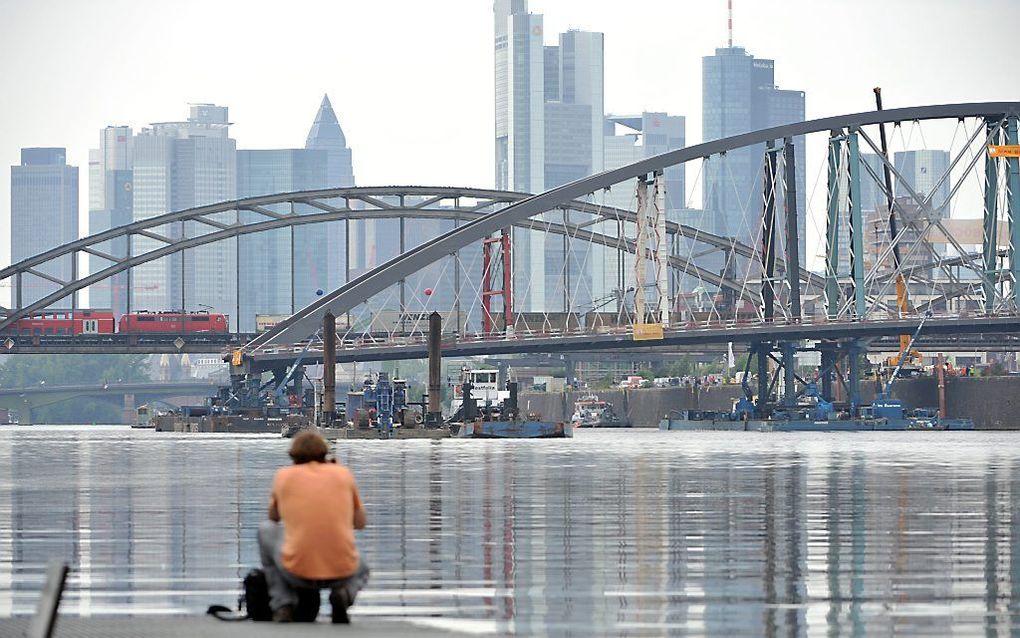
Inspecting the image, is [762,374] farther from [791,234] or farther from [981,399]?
[981,399]

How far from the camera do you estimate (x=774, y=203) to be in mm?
172875

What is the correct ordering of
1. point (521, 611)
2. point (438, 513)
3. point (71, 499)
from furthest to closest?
point (71, 499), point (438, 513), point (521, 611)

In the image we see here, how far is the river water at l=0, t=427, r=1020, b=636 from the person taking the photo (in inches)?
754

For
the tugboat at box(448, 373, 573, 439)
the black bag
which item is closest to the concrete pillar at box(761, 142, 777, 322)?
the tugboat at box(448, 373, 573, 439)

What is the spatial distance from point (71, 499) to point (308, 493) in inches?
995

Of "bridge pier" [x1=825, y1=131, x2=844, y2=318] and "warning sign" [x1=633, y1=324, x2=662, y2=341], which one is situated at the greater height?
"bridge pier" [x1=825, y1=131, x2=844, y2=318]

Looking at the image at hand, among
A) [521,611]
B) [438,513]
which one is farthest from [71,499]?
[521,611]

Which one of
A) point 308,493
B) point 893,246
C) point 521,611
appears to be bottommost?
point 521,611

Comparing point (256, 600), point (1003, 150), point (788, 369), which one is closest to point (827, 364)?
point (788, 369)

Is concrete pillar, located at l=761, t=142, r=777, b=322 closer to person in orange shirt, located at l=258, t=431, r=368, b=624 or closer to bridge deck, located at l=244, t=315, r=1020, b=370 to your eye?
bridge deck, located at l=244, t=315, r=1020, b=370

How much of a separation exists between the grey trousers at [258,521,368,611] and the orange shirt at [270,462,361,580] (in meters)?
0.06

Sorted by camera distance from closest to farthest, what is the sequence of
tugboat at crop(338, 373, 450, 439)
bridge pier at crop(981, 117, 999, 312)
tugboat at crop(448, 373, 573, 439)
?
tugboat at crop(338, 373, 450, 439)
tugboat at crop(448, 373, 573, 439)
bridge pier at crop(981, 117, 999, 312)

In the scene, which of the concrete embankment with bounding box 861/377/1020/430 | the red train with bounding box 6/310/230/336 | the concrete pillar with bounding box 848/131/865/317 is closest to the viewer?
the concrete pillar with bounding box 848/131/865/317

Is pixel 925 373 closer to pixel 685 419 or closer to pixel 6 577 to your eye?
pixel 685 419
